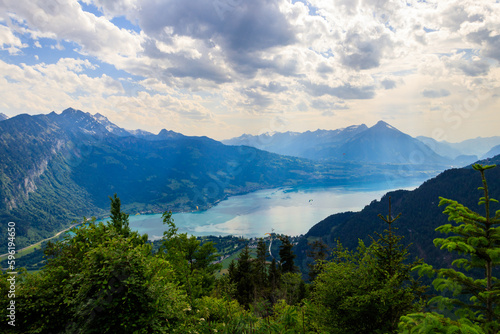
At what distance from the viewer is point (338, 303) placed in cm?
1148

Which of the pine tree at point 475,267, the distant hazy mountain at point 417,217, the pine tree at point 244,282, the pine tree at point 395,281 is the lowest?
the distant hazy mountain at point 417,217

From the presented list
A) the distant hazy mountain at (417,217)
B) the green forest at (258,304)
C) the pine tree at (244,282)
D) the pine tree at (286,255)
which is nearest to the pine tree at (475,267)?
the green forest at (258,304)

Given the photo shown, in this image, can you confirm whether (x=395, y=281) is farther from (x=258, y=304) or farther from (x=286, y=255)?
(x=286, y=255)

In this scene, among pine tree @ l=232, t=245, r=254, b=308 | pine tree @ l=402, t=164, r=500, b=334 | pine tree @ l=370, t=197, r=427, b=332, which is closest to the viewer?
pine tree @ l=402, t=164, r=500, b=334

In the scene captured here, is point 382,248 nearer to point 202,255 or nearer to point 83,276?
point 83,276

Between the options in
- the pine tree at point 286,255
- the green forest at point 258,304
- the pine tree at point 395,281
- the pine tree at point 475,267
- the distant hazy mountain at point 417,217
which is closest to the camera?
the pine tree at point 475,267

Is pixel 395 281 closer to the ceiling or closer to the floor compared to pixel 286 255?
closer to the ceiling

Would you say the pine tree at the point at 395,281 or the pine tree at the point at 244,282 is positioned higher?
the pine tree at the point at 395,281

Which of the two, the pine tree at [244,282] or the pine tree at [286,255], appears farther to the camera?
the pine tree at [286,255]

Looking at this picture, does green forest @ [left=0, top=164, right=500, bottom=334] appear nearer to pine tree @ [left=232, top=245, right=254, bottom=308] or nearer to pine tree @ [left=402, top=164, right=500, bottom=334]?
pine tree @ [left=402, top=164, right=500, bottom=334]

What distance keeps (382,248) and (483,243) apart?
802 centimetres

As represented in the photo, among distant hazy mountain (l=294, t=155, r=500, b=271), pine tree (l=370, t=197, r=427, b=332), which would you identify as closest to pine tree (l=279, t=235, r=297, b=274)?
pine tree (l=370, t=197, r=427, b=332)

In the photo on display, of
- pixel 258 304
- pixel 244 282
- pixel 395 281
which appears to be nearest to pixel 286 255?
pixel 244 282

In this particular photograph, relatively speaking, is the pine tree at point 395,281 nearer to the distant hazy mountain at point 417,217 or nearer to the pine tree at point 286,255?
the pine tree at point 286,255
